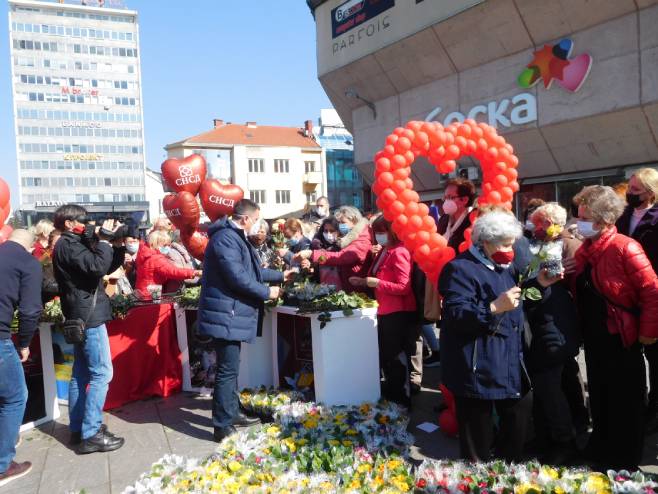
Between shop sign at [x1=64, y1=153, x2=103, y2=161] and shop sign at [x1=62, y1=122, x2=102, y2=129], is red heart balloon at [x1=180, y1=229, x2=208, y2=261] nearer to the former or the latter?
shop sign at [x1=64, y1=153, x2=103, y2=161]

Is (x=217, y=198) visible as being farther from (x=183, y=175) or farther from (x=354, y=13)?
(x=354, y=13)

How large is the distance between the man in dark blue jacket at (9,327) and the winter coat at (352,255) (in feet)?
8.50

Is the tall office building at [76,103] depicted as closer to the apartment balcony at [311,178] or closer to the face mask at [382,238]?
the apartment balcony at [311,178]

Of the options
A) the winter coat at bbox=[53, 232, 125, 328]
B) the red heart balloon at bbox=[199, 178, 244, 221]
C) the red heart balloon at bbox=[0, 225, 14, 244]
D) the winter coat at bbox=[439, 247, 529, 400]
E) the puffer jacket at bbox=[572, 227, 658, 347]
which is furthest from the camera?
the red heart balloon at bbox=[199, 178, 244, 221]

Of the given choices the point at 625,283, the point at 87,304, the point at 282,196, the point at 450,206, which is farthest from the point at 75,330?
the point at 282,196

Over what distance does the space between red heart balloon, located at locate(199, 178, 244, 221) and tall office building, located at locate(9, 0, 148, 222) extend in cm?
7010

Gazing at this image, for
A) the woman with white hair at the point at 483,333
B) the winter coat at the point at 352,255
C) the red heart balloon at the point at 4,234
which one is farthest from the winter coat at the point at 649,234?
the red heart balloon at the point at 4,234

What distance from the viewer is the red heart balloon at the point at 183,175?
19.6ft

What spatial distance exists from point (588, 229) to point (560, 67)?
12.9 m

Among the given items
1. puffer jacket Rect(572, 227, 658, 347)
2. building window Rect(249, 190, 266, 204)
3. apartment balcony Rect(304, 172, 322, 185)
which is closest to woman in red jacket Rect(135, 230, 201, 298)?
puffer jacket Rect(572, 227, 658, 347)

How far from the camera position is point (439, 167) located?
4770 millimetres

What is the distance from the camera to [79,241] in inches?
157

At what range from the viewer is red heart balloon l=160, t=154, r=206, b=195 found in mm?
5980

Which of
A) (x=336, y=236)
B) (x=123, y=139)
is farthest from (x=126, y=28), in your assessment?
(x=336, y=236)
